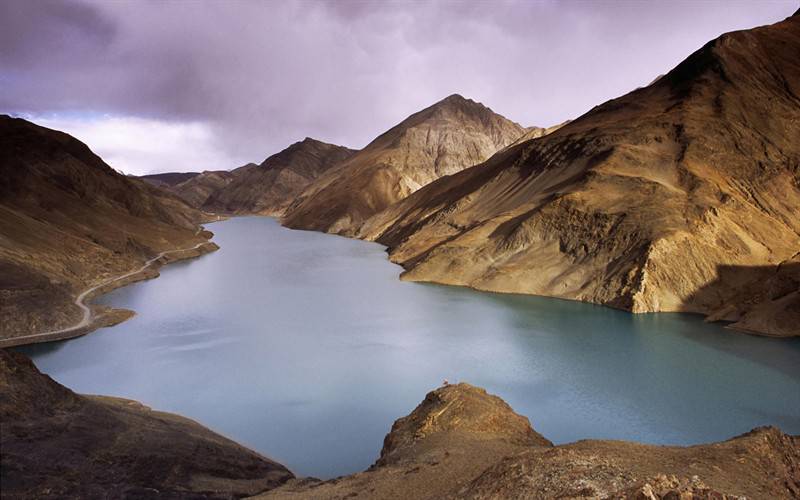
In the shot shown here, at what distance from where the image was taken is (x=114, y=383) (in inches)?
854

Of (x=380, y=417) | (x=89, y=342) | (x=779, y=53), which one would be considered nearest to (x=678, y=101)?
(x=779, y=53)

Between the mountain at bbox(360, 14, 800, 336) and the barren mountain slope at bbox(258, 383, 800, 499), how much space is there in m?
19.2

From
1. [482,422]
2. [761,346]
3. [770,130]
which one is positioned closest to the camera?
[482,422]

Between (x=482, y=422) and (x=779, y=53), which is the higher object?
(x=779, y=53)

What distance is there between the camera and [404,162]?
4530 inches

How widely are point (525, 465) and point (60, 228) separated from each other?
4872 centimetres

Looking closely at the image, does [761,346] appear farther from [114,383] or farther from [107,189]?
[107,189]

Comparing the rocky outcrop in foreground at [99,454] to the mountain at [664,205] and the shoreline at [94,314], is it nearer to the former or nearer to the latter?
the shoreline at [94,314]

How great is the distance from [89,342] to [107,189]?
48.4 metres

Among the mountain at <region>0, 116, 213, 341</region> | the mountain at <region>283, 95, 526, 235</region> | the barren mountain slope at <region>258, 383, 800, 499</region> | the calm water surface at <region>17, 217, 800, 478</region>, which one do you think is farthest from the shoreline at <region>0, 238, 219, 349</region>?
the mountain at <region>283, 95, 526, 235</region>

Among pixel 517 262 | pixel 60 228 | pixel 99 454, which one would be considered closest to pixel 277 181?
pixel 60 228

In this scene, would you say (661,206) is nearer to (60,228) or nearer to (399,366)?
(399,366)

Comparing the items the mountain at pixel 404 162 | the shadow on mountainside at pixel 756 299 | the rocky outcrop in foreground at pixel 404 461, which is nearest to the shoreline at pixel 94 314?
the rocky outcrop in foreground at pixel 404 461

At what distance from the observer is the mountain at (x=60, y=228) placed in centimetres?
2925
